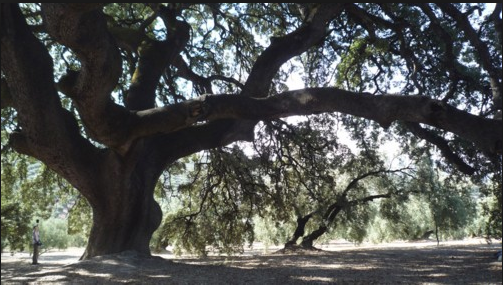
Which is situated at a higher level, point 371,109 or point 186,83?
point 186,83

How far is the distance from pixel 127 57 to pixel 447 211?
1827 centimetres

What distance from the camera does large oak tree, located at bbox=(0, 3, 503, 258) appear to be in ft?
15.5

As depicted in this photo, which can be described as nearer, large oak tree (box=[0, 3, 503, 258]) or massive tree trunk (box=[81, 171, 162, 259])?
large oak tree (box=[0, 3, 503, 258])

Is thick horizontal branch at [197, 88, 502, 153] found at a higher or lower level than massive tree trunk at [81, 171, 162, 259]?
higher

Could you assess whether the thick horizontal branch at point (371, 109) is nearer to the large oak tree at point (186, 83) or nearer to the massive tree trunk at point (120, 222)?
the large oak tree at point (186, 83)

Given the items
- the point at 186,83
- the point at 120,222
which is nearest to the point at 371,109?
the point at 120,222

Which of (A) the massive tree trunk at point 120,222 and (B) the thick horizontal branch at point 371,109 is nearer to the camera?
(B) the thick horizontal branch at point 371,109

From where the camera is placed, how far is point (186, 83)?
1176 cm

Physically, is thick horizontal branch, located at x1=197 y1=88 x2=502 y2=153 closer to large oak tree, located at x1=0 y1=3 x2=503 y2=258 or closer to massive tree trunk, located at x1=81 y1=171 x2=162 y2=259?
large oak tree, located at x1=0 y1=3 x2=503 y2=258

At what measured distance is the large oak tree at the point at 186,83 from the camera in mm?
4715

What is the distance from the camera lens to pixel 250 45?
451 inches

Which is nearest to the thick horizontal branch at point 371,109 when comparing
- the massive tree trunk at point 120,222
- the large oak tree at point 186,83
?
the large oak tree at point 186,83

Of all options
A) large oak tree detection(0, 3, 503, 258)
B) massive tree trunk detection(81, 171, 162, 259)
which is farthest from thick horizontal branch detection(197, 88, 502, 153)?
massive tree trunk detection(81, 171, 162, 259)

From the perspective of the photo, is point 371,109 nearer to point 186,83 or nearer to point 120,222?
point 120,222
